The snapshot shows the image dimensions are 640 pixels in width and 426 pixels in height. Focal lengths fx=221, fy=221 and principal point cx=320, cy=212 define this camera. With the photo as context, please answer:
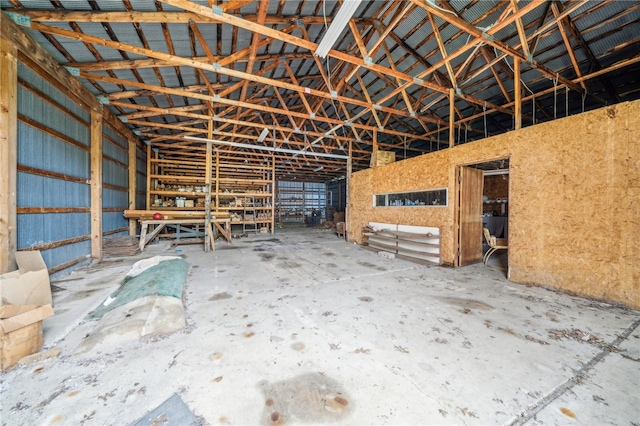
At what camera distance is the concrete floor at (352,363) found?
Result: 1.58 meters

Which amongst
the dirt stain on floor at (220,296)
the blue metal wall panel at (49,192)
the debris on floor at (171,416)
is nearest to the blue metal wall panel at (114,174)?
the blue metal wall panel at (49,192)

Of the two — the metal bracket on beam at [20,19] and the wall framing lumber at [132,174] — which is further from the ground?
the metal bracket on beam at [20,19]

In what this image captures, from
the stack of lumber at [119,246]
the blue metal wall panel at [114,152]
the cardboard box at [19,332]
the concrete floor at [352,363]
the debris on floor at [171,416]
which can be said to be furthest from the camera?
the blue metal wall panel at [114,152]

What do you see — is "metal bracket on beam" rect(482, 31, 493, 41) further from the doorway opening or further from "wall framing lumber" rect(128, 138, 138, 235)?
"wall framing lumber" rect(128, 138, 138, 235)

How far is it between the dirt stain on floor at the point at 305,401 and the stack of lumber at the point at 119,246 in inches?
274

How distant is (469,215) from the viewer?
18.8 ft

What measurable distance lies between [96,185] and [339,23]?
6786mm

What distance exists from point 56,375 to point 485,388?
141 inches

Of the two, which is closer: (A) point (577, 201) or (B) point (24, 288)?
(B) point (24, 288)

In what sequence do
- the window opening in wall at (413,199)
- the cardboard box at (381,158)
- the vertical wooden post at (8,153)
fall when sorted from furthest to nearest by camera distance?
the cardboard box at (381,158)
the window opening in wall at (413,199)
the vertical wooden post at (8,153)

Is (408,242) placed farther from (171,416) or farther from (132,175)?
(132,175)

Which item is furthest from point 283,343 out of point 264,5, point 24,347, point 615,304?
point 615,304

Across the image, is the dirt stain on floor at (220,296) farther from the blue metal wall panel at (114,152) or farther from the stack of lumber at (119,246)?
the blue metal wall panel at (114,152)

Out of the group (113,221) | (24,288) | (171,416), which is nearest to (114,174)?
(113,221)
